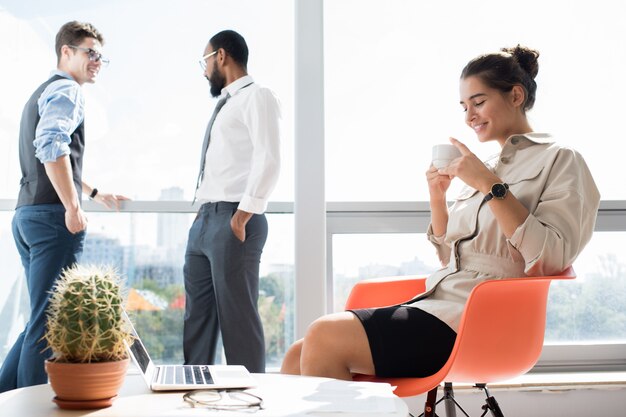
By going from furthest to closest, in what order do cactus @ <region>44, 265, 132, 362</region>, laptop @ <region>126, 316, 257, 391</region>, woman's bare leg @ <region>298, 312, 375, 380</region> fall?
woman's bare leg @ <region>298, 312, 375, 380</region> → laptop @ <region>126, 316, 257, 391</region> → cactus @ <region>44, 265, 132, 362</region>

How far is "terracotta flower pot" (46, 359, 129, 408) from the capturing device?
1082mm

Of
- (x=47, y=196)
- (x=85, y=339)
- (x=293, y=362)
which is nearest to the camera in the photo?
(x=85, y=339)

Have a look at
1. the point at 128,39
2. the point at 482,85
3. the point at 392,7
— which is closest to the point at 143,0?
the point at 128,39

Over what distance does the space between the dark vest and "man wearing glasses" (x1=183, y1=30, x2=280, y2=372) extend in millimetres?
511

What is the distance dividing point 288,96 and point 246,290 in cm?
100

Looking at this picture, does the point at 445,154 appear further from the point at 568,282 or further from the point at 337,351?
the point at 568,282

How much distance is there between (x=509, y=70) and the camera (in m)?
2.04

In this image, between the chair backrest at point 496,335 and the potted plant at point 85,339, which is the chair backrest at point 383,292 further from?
the potted plant at point 85,339

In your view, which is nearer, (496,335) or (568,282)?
(496,335)

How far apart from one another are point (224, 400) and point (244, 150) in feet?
5.59

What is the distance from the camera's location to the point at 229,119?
9.15 ft

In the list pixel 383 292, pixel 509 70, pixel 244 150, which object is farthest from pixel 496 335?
pixel 244 150

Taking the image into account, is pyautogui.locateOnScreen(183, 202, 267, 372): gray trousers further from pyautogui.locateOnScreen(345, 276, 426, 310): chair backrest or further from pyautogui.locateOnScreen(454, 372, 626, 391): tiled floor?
pyautogui.locateOnScreen(454, 372, 626, 391): tiled floor

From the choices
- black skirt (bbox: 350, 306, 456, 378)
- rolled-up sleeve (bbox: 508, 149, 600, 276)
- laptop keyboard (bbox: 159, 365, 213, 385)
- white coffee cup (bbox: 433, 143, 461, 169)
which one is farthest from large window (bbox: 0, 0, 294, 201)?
laptop keyboard (bbox: 159, 365, 213, 385)
